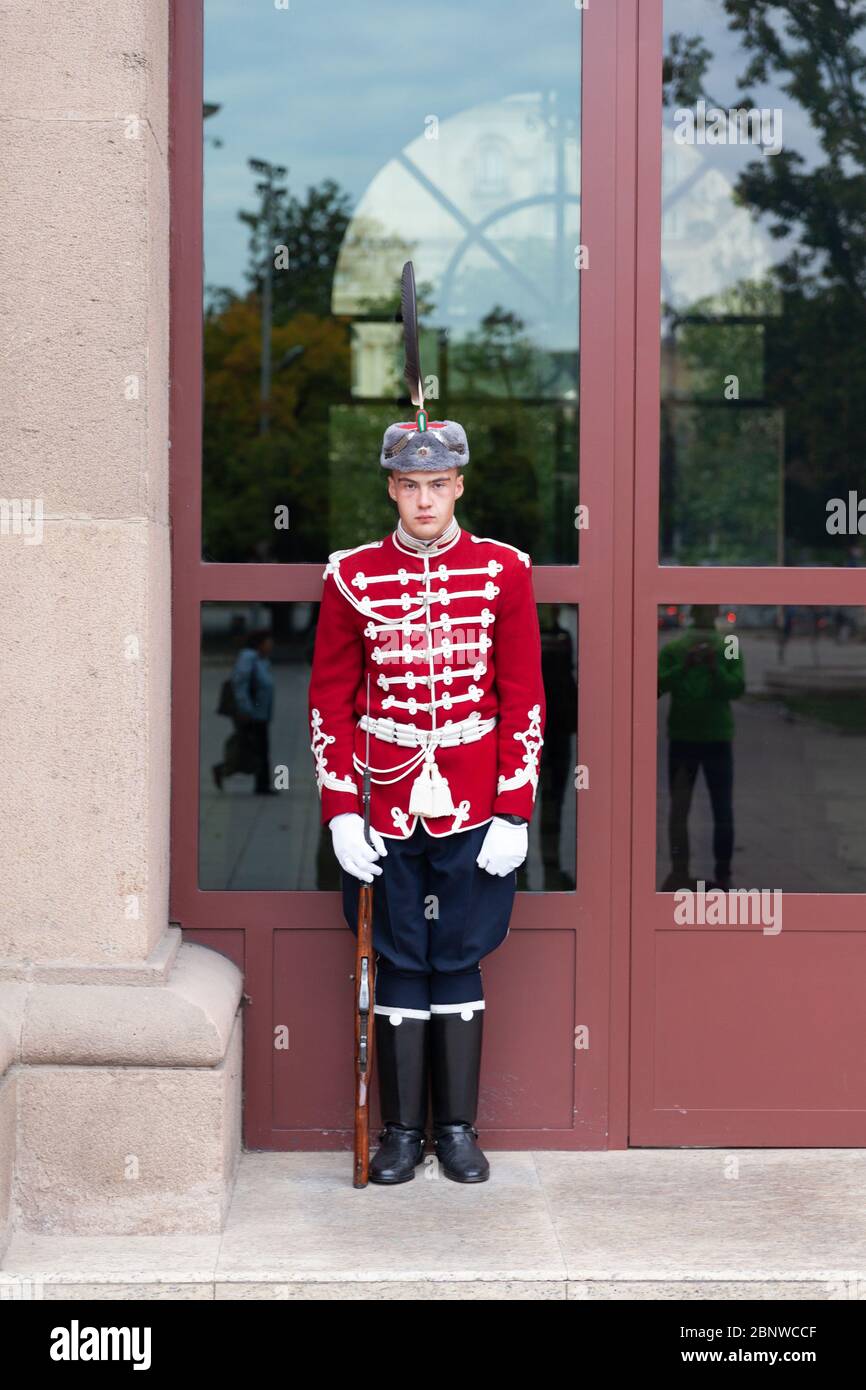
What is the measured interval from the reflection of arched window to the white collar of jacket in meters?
0.90

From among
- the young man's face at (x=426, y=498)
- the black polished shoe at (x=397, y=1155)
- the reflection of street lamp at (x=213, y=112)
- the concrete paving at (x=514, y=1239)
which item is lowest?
the concrete paving at (x=514, y=1239)

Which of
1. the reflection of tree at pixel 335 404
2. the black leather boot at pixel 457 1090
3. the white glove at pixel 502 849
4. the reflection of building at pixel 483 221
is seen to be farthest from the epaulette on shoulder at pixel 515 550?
the black leather boot at pixel 457 1090

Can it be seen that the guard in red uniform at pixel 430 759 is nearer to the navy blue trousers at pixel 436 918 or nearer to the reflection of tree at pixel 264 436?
the navy blue trousers at pixel 436 918

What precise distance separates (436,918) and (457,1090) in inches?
16.8

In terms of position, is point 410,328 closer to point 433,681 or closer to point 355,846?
point 433,681

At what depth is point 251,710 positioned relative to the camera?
170 inches

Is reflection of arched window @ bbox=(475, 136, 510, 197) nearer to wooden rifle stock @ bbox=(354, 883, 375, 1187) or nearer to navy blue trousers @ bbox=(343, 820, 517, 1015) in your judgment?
navy blue trousers @ bbox=(343, 820, 517, 1015)

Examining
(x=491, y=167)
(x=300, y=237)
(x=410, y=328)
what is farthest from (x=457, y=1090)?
(x=491, y=167)

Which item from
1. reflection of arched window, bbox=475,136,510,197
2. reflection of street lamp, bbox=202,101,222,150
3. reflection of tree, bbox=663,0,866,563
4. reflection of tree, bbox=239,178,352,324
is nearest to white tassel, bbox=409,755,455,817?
reflection of tree, bbox=663,0,866,563

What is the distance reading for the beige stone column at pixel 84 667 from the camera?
12.1 ft

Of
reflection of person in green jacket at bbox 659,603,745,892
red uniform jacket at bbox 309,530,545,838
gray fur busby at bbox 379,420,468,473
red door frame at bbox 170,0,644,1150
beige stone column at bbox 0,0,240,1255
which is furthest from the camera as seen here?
reflection of person in green jacket at bbox 659,603,745,892

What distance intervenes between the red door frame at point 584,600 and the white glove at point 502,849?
32cm

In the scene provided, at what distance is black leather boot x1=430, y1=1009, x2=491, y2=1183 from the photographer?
160 inches

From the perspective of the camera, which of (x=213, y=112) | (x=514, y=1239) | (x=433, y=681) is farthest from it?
(x=213, y=112)
